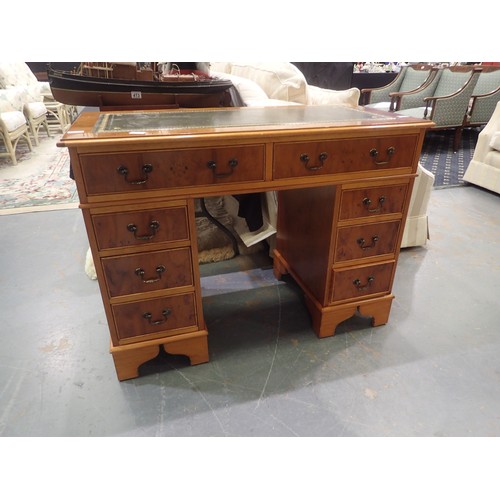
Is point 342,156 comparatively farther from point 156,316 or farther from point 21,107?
point 21,107

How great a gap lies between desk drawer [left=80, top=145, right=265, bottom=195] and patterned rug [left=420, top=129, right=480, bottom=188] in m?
2.75

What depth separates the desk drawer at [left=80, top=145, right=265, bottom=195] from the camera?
1008 millimetres

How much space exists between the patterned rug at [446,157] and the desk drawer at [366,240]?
2216 millimetres

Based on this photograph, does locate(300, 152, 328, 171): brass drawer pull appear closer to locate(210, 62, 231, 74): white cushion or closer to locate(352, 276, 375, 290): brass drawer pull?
locate(352, 276, 375, 290): brass drawer pull

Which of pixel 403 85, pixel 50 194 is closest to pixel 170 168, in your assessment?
pixel 50 194

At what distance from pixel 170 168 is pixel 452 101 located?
4.41 meters

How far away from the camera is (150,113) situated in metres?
1.38

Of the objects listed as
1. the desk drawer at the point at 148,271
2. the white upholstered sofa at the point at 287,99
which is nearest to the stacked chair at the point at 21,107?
the white upholstered sofa at the point at 287,99

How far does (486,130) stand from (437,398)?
2632 millimetres

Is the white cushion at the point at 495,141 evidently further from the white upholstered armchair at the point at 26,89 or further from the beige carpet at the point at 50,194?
the white upholstered armchair at the point at 26,89

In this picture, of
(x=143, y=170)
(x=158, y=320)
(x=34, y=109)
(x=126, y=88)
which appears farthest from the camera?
(x=34, y=109)

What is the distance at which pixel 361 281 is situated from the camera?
1.48 metres

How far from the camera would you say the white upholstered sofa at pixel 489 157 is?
2955mm
